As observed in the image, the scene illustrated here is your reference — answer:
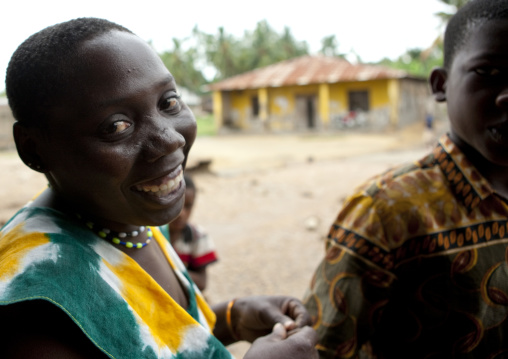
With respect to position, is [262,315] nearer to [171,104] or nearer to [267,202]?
[171,104]

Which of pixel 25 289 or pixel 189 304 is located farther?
pixel 189 304

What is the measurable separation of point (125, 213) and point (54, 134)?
0.74 ft

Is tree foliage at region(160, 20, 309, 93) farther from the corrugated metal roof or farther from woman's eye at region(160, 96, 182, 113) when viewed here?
woman's eye at region(160, 96, 182, 113)

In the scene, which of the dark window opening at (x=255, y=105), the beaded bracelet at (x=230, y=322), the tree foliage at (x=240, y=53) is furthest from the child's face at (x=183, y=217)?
the tree foliage at (x=240, y=53)

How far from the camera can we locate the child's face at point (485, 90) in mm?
1317

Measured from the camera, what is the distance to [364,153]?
46.8 feet

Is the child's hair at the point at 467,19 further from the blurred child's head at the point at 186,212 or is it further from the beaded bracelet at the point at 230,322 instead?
the blurred child's head at the point at 186,212

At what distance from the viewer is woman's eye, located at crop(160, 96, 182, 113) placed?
3.39 ft

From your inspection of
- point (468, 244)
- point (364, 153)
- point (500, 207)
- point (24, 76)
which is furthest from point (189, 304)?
point (364, 153)

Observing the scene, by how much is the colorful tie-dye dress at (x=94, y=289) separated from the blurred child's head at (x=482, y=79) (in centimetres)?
98

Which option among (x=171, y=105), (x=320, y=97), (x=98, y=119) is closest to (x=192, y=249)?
(x=171, y=105)

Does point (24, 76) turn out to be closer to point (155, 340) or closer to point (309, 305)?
point (155, 340)

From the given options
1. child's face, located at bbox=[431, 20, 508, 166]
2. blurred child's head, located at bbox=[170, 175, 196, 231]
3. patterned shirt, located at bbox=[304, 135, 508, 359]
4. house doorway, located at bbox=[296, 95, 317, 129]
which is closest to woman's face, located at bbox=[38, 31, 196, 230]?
patterned shirt, located at bbox=[304, 135, 508, 359]

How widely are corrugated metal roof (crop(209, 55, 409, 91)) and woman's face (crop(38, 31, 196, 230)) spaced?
18584mm
